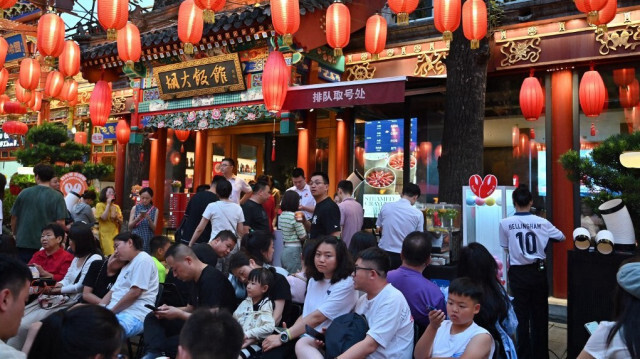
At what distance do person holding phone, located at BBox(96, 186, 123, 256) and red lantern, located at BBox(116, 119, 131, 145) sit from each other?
4968 mm

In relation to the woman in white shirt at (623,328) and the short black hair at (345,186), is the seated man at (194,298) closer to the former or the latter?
the woman in white shirt at (623,328)

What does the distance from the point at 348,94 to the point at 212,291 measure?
5.24 m

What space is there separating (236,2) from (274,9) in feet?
15.9

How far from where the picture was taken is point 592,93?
7.48 m

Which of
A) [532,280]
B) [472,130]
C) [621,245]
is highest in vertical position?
[472,130]

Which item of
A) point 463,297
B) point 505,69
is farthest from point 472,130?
point 463,297

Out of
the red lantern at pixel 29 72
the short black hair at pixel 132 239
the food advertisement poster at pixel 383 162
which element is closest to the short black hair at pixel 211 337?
the short black hair at pixel 132 239

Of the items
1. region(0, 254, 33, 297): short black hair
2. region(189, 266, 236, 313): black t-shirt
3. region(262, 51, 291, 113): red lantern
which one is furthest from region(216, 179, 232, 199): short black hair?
region(0, 254, 33, 297): short black hair

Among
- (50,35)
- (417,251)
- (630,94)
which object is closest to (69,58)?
(50,35)

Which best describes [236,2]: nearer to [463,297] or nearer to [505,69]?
[505,69]

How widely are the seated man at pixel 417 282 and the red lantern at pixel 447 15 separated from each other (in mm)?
3832

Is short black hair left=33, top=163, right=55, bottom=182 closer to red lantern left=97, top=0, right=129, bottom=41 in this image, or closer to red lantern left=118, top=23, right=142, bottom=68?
red lantern left=97, top=0, right=129, bottom=41

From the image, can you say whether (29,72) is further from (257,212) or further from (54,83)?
(257,212)

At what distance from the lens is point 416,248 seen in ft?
12.2
